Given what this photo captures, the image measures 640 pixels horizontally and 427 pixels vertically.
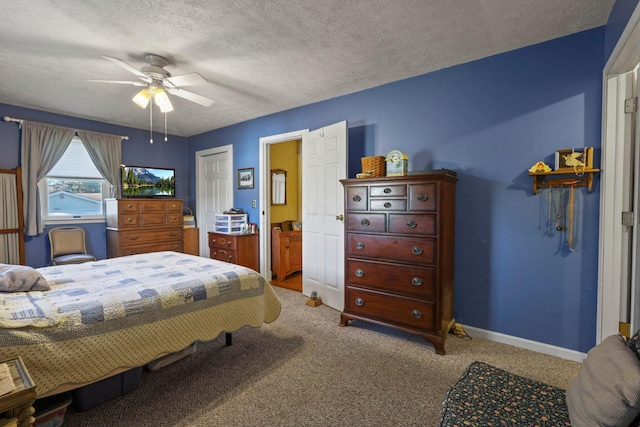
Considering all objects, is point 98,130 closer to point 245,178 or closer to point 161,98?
point 245,178

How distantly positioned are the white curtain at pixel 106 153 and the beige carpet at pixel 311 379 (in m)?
3.39

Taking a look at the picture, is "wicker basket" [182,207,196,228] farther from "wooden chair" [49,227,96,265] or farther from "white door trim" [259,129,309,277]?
"white door trim" [259,129,309,277]

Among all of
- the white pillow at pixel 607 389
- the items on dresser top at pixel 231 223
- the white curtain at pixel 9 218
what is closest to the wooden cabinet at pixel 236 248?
the items on dresser top at pixel 231 223

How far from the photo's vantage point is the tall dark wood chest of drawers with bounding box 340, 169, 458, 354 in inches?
94.5

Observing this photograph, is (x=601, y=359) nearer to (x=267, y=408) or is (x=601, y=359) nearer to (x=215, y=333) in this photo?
(x=267, y=408)

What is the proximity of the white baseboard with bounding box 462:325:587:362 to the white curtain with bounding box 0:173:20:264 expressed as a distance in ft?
17.0

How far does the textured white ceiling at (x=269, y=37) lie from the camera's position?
1927 mm

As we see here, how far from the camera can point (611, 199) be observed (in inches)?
81.0

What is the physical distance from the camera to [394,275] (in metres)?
2.59

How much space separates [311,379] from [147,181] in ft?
14.0

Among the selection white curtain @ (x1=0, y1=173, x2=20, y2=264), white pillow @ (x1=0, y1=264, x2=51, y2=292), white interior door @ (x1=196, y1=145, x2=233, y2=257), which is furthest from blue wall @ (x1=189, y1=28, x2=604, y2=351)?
white curtain @ (x1=0, y1=173, x2=20, y2=264)

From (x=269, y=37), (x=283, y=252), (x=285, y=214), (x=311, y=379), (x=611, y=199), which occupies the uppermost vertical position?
(x=269, y=37)

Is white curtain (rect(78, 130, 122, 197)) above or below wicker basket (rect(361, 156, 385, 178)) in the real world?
above

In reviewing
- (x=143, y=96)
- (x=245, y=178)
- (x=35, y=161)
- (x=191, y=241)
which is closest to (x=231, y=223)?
(x=245, y=178)
